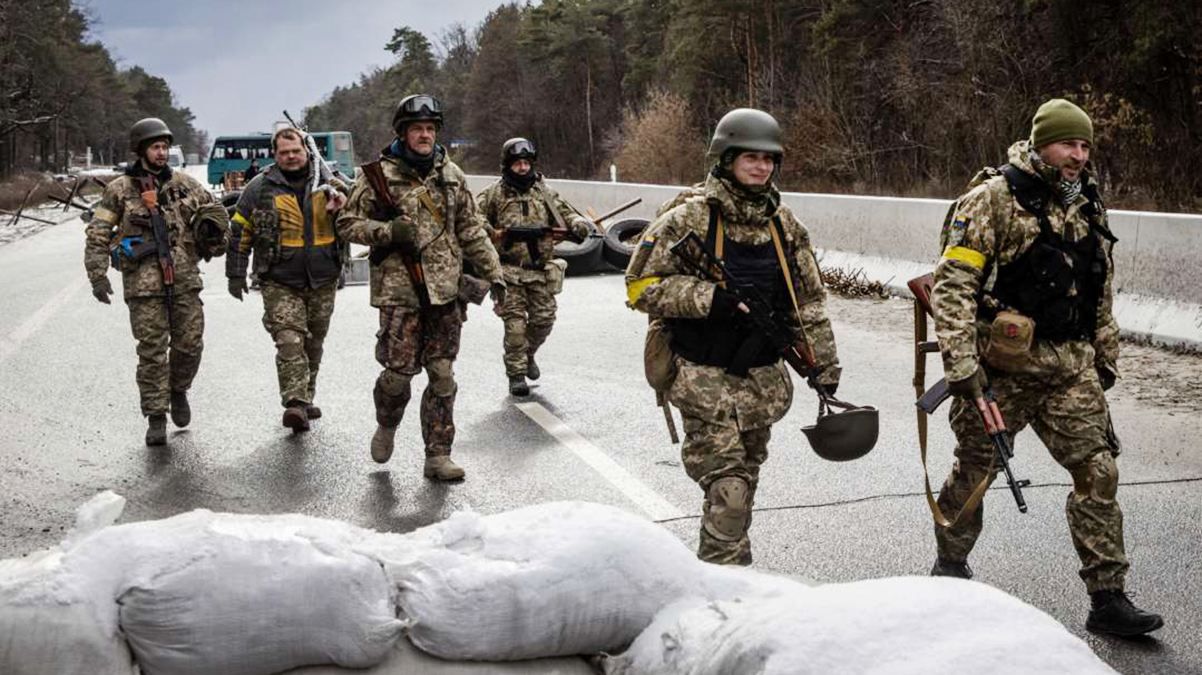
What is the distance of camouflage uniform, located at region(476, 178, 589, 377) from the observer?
1009 centimetres

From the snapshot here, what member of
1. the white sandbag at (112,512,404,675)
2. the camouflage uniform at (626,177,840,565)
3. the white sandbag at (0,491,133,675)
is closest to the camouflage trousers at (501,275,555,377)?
the camouflage uniform at (626,177,840,565)

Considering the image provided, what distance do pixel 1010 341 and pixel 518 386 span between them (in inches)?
208

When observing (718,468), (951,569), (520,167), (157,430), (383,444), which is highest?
(520,167)

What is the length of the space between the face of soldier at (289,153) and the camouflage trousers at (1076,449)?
15.3 ft

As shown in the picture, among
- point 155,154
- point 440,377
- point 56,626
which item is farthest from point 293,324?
point 56,626

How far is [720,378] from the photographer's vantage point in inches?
188

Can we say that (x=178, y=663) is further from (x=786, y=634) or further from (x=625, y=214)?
(x=625, y=214)

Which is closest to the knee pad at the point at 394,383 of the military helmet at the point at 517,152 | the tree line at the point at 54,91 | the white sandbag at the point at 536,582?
the military helmet at the point at 517,152

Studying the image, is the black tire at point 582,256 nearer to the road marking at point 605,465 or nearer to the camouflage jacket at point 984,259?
the road marking at point 605,465

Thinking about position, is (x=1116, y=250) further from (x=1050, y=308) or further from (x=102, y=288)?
(x=102, y=288)

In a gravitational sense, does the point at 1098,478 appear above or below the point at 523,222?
below

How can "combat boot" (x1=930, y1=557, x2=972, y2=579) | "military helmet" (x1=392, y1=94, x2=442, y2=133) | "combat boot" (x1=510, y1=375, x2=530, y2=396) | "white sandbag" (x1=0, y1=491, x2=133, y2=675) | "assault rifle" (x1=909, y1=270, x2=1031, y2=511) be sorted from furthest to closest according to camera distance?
"combat boot" (x1=510, y1=375, x2=530, y2=396), "military helmet" (x1=392, y1=94, x2=442, y2=133), "combat boot" (x1=930, y1=557, x2=972, y2=579), "assault rifle" (x1=909, y1=270, x2=1031, y2=511), "white sandbag" (x1=0, y1=491, x2=133, y2=675)

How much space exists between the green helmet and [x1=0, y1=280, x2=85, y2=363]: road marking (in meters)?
8.31

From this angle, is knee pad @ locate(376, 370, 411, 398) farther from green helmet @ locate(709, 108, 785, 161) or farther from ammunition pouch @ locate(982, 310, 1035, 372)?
ammunition pouch @ locate(982, 310, 1035, 372)
